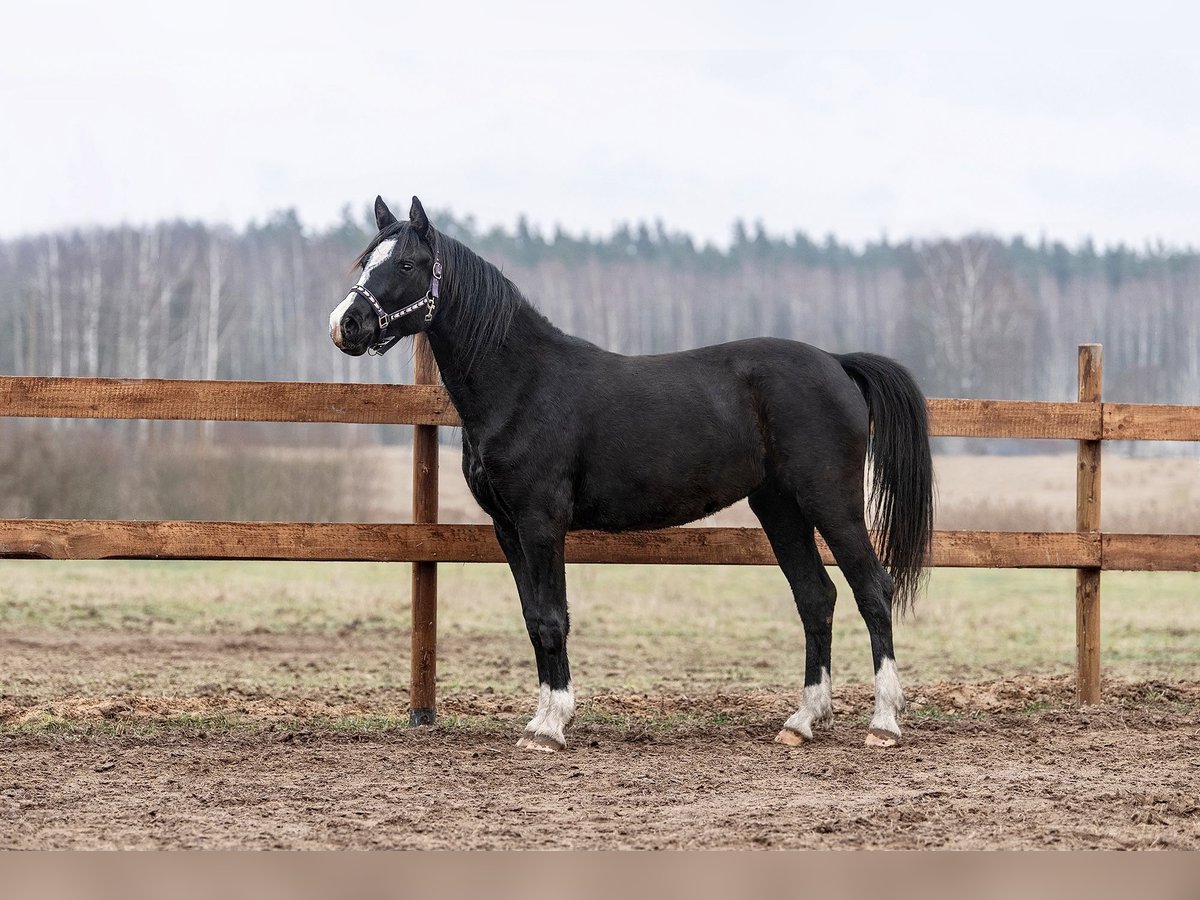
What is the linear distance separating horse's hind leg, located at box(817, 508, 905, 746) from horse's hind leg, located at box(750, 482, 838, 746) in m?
0.24

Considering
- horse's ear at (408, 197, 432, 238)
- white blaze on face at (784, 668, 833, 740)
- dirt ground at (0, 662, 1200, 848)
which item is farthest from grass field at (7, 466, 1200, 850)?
horse's ear at (408, 197, 432, 238)

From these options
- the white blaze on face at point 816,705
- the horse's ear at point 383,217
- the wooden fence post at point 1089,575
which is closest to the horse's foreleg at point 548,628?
the white blaze on face at point 816,705

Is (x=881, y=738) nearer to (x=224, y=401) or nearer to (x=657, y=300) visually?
(x=224, y=401)

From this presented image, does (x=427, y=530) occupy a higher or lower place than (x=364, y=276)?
lower

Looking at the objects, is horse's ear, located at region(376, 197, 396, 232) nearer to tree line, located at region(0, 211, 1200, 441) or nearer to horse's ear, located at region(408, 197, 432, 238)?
horse's ear, located at region(408, 197, 432, 238)

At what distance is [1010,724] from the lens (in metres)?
5.79

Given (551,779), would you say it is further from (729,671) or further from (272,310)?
(272,310)

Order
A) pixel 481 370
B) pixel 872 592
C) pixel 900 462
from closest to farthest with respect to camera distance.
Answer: pixel 481 370, pixel 872 592, pixel 900 462

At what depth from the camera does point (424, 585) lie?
6.00 m

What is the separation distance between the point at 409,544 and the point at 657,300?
129 feet

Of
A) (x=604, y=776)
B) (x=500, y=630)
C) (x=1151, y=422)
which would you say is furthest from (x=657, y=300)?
(x=604, y=776)

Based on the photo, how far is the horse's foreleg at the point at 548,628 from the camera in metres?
5.20

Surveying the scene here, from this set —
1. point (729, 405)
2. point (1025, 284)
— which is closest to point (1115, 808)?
point (729, 405)

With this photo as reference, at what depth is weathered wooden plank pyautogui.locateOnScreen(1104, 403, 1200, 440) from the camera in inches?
248
